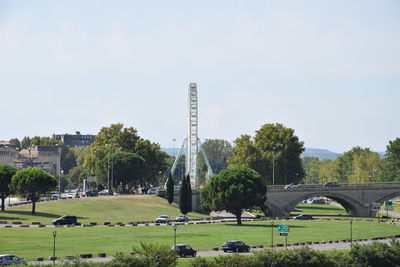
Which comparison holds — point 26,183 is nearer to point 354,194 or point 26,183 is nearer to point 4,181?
point 4,181

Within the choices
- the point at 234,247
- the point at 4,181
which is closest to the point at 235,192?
the point at 4,181

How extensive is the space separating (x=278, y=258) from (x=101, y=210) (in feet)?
285

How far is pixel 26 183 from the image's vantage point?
151 m

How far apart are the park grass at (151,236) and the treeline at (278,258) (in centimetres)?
1631

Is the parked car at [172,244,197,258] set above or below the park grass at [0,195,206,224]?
below

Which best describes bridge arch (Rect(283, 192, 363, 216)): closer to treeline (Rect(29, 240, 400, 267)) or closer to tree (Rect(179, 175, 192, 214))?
tree (Rect(179, 175, 192, 214))

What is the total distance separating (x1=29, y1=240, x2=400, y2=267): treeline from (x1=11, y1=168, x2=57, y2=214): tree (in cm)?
6696

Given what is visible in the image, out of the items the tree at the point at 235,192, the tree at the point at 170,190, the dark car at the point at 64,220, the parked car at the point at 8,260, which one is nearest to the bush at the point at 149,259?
the parked car at the point at 8,260

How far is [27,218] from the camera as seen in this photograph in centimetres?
14538

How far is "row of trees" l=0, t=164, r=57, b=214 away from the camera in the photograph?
151 metres

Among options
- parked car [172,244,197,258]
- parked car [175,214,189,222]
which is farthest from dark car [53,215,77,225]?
parked car [172,244,197,258]

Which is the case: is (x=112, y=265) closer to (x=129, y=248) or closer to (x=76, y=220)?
(x=129, y=248)


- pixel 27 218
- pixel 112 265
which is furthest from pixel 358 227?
pixel 112 265

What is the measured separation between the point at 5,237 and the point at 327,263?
4790 centimetres
